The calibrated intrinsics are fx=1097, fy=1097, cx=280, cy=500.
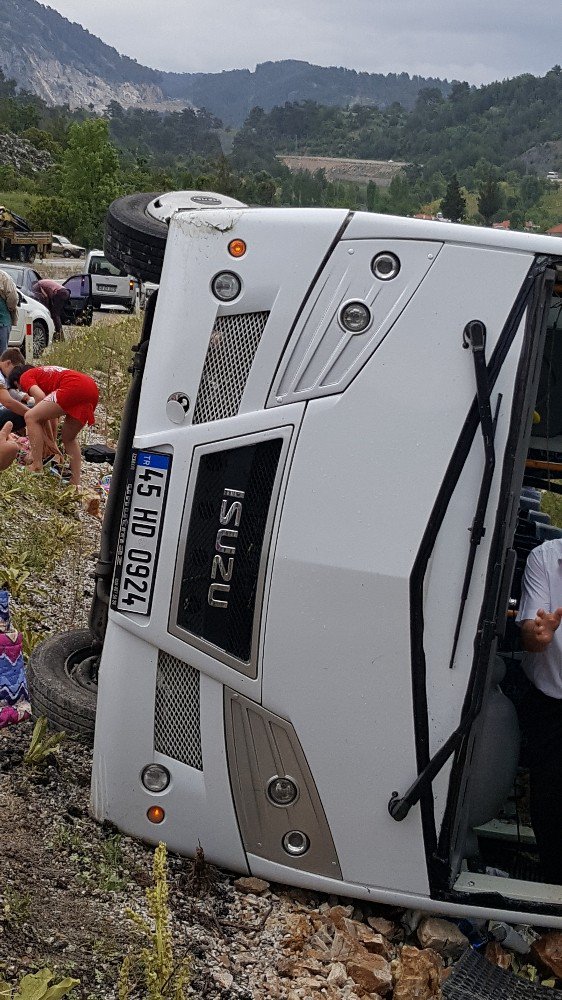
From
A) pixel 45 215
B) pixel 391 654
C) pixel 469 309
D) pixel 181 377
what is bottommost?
pixel 45 215

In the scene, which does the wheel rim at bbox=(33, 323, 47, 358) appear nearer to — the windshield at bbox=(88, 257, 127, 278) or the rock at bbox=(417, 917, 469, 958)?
the windshield at bbox=(88, 257, 127, 278)

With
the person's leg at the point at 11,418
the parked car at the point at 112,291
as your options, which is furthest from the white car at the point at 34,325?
the parked car at the point at 112,291

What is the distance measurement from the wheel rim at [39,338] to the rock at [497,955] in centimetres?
1551

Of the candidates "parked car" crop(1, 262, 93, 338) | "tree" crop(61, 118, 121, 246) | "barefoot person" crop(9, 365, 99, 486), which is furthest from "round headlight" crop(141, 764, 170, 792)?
"tree" crop(61, 118, 121, 246)

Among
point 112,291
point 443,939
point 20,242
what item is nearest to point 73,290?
point 112,291

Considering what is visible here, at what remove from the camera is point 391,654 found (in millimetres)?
3367

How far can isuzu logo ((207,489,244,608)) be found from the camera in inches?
137

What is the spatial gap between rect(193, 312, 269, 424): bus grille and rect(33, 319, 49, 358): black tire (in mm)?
15121

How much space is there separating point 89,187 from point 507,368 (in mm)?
57561

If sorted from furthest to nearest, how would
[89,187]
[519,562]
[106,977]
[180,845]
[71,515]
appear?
1. [89,187]
2. [71,515]
3. [519,562]
4. [180,845]
5. [106,977]

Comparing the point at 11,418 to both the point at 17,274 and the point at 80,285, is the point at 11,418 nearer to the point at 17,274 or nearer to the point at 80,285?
the point at 17,274

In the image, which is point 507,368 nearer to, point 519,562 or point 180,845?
point 180,845

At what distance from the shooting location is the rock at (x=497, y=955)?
12.2 ft

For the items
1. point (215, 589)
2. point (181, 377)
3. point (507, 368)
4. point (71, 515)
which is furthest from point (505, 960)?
point (71, 515)
